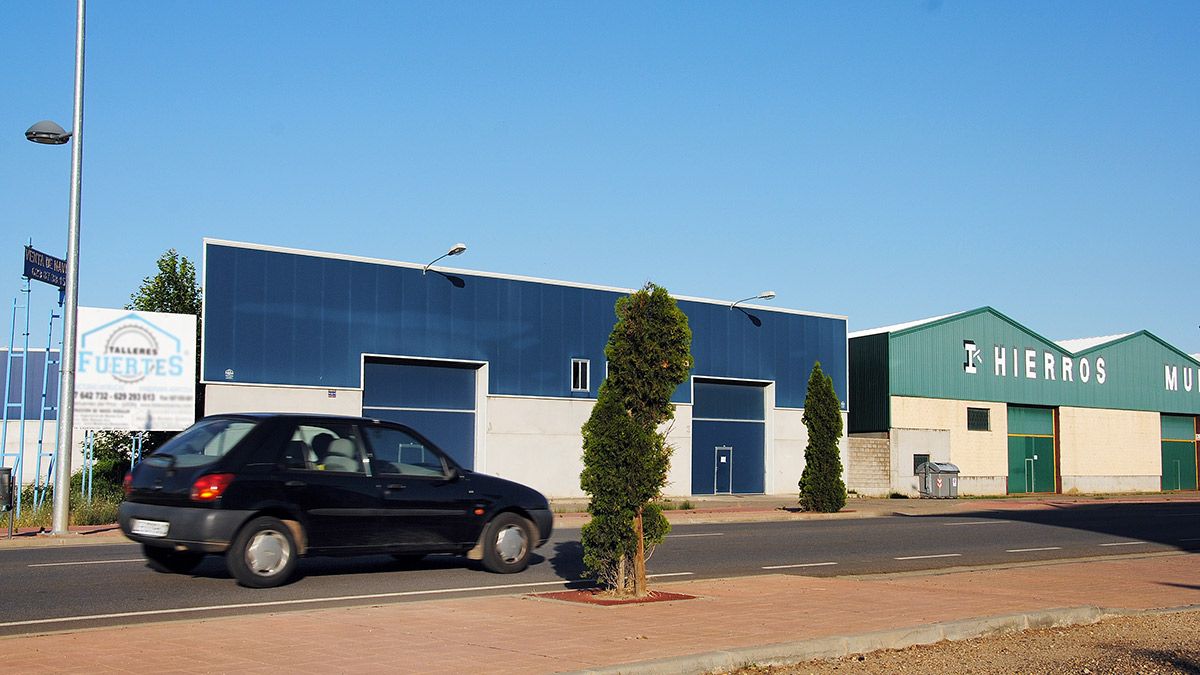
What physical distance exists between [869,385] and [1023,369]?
8641mm

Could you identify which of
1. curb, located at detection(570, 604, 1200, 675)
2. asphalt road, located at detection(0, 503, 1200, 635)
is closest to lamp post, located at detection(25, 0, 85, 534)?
asphalt road, located at detection(0, 503, 1200, 635)

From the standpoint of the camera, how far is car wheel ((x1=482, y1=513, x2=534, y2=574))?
13656 millimetres

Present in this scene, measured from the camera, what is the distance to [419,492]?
13156mm

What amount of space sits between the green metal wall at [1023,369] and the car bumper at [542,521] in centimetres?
3411

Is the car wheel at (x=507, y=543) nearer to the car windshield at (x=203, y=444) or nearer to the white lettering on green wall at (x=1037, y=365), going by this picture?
the car windshield at (x=203, y=444)

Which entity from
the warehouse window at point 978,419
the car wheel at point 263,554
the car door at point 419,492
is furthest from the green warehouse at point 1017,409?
the car wheel at point 263,554

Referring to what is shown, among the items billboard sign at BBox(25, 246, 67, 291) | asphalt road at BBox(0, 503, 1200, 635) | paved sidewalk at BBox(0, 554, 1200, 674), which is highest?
billboard sign at BBox(25, 246, 67, 291)

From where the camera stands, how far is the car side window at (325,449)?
12406 millimetres

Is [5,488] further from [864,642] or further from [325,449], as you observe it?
[864,642]

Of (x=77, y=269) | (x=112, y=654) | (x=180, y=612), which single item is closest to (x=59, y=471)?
(x=77, y=269)

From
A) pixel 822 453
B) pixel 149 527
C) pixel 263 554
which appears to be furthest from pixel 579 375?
pixel 149 527

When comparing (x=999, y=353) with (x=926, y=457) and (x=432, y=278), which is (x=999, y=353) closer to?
(x=926, y=457)

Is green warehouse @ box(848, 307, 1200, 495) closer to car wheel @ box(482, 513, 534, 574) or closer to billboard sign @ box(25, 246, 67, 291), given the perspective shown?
billboard sign @ box(25, 246, 67, 291)

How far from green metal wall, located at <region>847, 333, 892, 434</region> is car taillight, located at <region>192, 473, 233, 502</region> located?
123 ft
